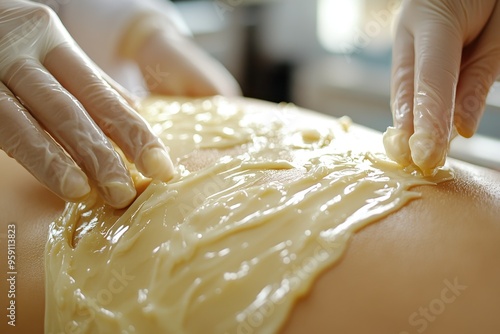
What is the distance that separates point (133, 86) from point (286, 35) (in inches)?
72.9

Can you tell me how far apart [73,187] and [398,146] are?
22.5 inches

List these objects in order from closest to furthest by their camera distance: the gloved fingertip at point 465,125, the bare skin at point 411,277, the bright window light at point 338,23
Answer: the bare skin at point 411,277, the gloved fingertip at point 465,125, the bright window light at point 338,23

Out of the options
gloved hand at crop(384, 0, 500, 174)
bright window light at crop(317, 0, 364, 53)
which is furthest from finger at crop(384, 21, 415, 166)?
bright window light at crop(317, 0, 364, 53)

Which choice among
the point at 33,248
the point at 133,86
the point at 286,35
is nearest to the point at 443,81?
the point at 33,248

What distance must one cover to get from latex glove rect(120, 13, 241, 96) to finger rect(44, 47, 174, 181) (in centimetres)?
80

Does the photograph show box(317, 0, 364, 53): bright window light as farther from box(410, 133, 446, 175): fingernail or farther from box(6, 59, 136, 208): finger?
box(6, 59, 136, 208): finger

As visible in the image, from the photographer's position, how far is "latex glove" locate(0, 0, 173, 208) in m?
0.90

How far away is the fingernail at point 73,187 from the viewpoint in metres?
0.87

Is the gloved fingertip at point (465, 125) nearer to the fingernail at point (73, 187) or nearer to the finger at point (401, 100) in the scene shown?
the finger at point (401, 100)

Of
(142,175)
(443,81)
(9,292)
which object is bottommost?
(9,292)

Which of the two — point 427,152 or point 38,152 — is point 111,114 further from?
point 427,152

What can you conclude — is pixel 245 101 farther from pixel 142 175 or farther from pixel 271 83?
pixel 271 83

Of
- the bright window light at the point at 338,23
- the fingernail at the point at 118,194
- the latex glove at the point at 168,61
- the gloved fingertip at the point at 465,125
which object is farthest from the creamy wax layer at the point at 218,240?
the bright window light at the point at 338,23

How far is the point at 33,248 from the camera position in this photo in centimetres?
90
